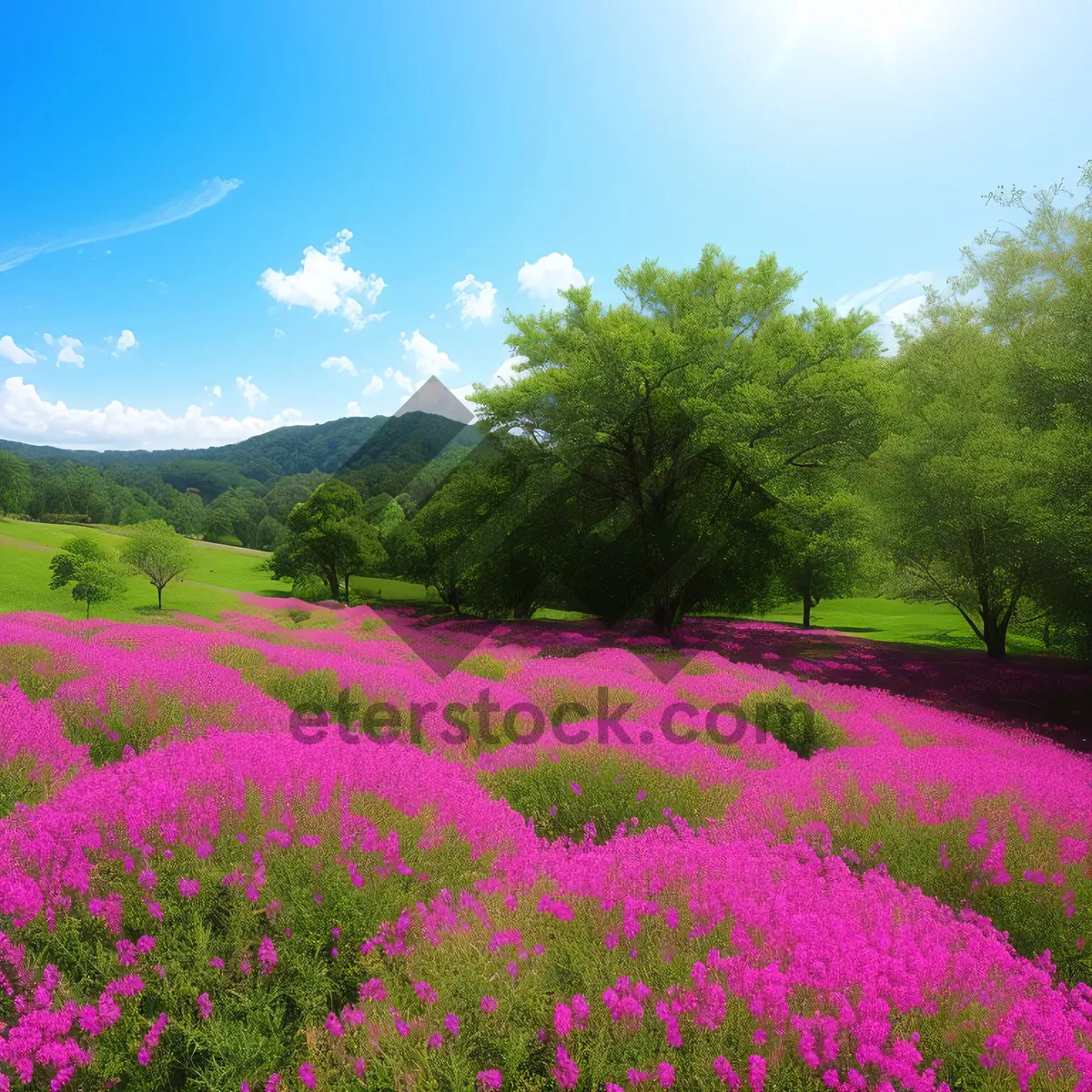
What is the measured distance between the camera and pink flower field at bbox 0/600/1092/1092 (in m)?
2.48

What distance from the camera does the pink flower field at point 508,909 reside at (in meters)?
2.48

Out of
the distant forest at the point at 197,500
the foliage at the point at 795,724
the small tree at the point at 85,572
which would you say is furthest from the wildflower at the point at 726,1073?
the distant forest at the point at 197,500

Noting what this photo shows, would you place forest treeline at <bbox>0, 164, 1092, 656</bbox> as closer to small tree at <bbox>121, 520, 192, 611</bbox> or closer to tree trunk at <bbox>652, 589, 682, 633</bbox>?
tree trunk at <bbox>652, 589, 682, 633</bbox>

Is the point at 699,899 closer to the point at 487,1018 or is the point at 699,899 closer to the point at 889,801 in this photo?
the point at 487,1018

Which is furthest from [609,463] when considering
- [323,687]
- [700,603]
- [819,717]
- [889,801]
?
[889,801]

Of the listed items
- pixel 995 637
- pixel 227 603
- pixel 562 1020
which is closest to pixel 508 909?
pixel 562 1020

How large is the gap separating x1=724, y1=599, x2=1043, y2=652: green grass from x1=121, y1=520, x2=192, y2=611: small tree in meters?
31.2

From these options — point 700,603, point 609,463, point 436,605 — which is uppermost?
point 609,463

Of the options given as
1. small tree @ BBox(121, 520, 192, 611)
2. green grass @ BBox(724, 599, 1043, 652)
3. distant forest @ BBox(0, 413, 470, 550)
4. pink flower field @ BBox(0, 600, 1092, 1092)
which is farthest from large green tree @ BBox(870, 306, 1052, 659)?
distant forest @ BBox(0, 413, 470, 550)

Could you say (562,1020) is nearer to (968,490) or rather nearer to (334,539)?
(968,490)

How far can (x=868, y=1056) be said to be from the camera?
2.37 m

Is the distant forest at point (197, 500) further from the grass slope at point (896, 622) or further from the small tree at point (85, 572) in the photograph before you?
the grass slope at point (896, 622)

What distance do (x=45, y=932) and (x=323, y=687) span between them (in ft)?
15.0

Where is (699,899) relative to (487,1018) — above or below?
above
